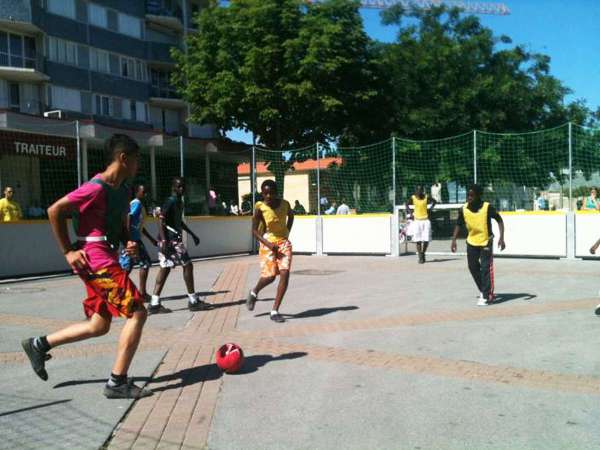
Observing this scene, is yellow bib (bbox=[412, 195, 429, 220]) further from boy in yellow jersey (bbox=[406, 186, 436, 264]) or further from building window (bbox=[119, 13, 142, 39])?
building window (bbox=[119, 13, 142, 39])

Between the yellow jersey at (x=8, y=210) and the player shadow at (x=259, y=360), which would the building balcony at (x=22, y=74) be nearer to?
the yellow jersey at (x=8, y=210)

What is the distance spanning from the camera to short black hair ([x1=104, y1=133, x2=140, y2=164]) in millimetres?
4883

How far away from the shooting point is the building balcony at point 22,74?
3216cm

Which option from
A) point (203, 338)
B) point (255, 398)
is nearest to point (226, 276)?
point (203, 338)

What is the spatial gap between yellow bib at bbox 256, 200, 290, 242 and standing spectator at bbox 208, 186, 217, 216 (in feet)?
40.5

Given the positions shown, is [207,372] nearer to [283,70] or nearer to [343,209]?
[343,209]

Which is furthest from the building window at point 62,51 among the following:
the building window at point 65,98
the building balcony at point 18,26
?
the building window at point 65,98

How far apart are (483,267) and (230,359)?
15.9 ft

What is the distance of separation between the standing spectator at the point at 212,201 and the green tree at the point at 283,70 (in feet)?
23.2

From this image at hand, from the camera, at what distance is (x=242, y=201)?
2150 centimetres

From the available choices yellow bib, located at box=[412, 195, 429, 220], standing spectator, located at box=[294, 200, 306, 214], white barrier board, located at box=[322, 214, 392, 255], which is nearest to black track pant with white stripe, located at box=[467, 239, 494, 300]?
yellow bib, located at box=[412, 195, 429, 220]

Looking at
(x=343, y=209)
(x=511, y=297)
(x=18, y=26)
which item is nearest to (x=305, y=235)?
(x=343, y=209)

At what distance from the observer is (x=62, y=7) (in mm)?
34750

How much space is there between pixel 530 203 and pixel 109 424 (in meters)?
15.6
